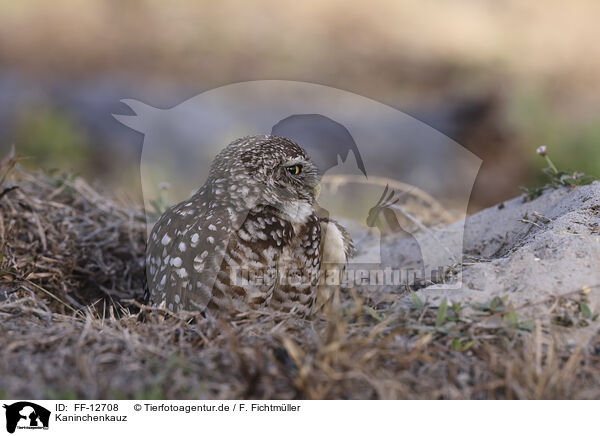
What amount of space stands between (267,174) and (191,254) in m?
0.55

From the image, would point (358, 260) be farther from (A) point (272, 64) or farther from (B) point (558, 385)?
(A) point (272, 64)

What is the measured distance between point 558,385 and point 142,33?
28.1 ft

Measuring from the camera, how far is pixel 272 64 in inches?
310

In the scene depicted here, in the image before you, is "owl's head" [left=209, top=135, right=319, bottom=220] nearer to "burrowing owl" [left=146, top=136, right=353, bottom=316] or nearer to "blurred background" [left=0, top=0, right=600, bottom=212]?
"burrowing owl" [left=146, top=136, right=353, bottom=316]

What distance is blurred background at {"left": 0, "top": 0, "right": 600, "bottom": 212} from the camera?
6.37m

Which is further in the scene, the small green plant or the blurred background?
the blurred background

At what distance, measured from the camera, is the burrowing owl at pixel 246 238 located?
2.14m

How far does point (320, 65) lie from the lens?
7586mm

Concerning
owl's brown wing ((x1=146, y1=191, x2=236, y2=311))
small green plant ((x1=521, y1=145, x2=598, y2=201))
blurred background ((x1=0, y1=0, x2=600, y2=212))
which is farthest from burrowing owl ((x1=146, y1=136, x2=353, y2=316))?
blurred background ((x1=0, y1=0, x2=600, y2=212))

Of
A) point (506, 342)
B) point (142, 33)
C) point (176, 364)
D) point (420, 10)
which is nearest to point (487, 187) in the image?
point (420, 10)
